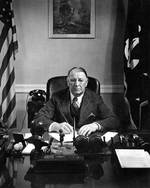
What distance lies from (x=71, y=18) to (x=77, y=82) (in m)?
1.50

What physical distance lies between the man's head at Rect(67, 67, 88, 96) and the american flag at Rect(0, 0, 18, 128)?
1238mm

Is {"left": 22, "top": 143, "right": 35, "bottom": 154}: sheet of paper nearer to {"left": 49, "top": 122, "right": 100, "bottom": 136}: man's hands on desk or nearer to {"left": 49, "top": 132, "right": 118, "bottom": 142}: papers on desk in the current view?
{"left": 49, "top": 132, "right": 118, "bottom": 142}: papers on desk

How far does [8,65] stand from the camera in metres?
3.85

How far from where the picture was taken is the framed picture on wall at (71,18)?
4016 mm

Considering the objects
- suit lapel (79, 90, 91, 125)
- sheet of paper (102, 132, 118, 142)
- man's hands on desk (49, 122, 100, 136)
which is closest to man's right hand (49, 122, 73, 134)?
man's hands on desk (49, 122, 100, 136)

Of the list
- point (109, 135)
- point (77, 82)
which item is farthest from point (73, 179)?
point (77, 82)

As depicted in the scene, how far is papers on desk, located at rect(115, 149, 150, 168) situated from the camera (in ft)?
4.91

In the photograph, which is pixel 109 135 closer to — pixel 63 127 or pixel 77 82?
pixel 63 127

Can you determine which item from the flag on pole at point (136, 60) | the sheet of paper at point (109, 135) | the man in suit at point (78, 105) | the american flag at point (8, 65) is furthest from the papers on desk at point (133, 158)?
the american flag at point (8, 65)

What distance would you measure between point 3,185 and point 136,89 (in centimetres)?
266

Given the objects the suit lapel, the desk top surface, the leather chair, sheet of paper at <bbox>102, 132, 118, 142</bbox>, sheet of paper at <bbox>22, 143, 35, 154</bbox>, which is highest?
the leather chair

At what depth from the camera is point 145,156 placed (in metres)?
1.64

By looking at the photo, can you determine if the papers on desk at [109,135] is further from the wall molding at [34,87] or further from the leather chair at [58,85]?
the wall molding at [34,87]

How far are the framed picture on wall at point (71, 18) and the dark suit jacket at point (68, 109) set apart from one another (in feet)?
4.35
